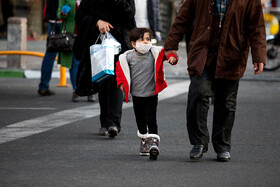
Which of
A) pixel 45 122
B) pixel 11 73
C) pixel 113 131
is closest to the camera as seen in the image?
pixel 113 131

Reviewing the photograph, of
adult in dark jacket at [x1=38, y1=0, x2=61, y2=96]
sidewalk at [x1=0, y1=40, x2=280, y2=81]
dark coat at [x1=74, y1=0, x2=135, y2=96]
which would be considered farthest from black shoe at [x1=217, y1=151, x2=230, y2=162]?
sidewalk at [x1=0, y1=40, x2=280, y2=81]

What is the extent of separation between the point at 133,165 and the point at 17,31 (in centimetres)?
1007

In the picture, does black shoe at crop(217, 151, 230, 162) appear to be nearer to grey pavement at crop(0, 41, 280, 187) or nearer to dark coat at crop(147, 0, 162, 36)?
grey pavement at crop(0, 41, 280, 187)

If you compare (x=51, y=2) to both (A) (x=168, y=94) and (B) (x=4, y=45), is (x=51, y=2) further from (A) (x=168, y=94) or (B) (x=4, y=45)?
(B) (x=4, y=45)

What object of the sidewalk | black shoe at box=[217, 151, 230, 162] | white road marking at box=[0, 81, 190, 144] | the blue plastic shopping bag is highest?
the blue plastic shopping bag

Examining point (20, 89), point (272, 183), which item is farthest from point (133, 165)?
point (20, 89)

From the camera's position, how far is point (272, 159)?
20.4 feet

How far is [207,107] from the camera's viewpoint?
242 inches

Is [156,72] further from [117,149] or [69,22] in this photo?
[69,22]

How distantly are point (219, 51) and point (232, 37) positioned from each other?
0.50ft

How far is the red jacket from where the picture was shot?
6249 millimetres

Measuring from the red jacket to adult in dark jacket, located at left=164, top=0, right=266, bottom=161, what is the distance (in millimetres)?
175

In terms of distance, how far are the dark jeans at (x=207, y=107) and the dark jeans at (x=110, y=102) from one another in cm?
141

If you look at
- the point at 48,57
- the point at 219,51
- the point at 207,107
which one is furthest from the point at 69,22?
the point at 219,51
